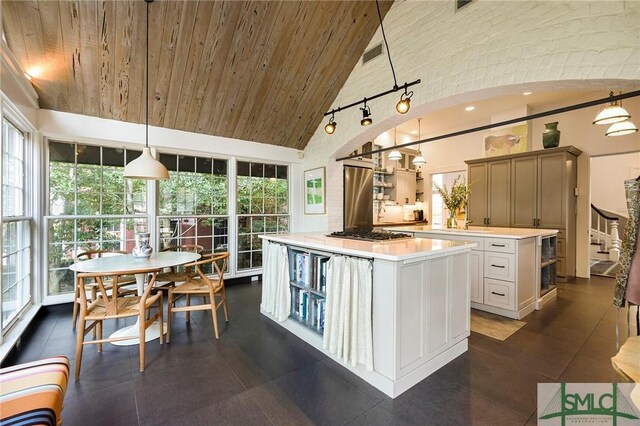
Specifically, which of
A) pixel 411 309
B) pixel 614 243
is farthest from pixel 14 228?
pixel 614 243

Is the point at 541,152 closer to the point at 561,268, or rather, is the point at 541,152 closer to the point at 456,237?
the point at 561,268

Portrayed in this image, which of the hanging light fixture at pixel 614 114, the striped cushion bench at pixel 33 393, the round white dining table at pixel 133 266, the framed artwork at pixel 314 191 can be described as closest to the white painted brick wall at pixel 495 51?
the framed artwork at pixel 314 191

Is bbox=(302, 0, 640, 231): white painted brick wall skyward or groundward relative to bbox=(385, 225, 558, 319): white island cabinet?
skyward

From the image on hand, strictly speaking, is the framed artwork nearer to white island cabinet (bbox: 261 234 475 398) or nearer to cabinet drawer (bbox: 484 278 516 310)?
white island cabinet (bbox: 261 234 475 398)

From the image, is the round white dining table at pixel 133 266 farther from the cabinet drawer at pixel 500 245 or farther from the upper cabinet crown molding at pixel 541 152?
the upper cabinet crown molding at pixel 541 152

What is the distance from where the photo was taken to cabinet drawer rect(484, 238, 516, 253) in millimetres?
3117

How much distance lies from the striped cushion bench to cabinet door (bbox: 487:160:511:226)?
6368 millimetres

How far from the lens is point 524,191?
16.8 feet

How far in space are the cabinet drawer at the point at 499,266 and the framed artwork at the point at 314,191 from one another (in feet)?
8.48

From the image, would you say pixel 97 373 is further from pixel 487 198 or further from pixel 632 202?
pixel 487 198

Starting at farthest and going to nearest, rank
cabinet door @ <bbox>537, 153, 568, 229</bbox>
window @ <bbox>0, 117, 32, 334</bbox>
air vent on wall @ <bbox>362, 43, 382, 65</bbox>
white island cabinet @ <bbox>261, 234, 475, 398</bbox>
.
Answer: cabinet door @ <bbox>537, 153, 568, 229</bbox>, air vent on wall @ <bbox>362, 43, 382, 65</bbox>, window @ <bbox>0, 117, 32, 334</bbox>, white island cabinet @ <bbox>261, 234, 475, 398</bbox>

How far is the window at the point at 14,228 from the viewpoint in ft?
8.44

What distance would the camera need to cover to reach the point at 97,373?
2.13 meters

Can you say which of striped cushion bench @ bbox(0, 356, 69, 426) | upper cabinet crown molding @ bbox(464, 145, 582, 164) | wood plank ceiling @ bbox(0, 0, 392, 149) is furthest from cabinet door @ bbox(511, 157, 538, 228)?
striped cushion bench @ bbox(0, 356, 69, 426)
